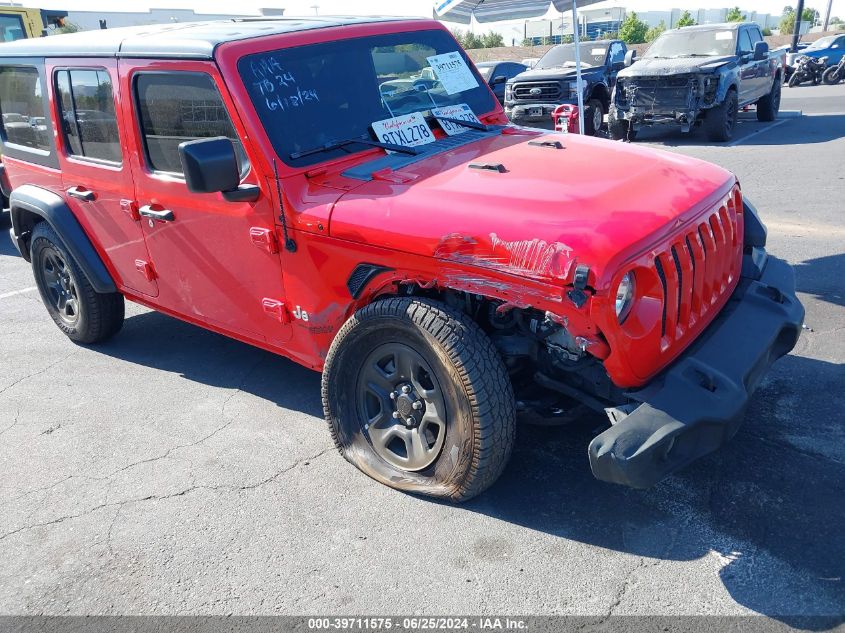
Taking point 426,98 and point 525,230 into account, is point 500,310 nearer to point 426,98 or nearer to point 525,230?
point 525,230

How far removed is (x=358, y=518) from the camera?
3.30m

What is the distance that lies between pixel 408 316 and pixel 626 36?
54.6m

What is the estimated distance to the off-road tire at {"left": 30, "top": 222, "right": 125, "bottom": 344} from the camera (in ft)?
16.5

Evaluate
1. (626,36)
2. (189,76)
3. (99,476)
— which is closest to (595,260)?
(189,76)

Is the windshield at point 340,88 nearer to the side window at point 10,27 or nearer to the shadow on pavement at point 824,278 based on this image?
the shadow on pavement at point 824,278

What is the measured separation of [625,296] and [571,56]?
43.9ft

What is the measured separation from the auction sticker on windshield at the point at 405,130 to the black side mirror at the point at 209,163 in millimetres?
829

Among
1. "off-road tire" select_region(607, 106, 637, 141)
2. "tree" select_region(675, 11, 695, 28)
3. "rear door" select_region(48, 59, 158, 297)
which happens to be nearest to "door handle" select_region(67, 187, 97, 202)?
"rear door" select_region(48, 59, 158, 297)

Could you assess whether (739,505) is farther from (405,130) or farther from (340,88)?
(340,88)

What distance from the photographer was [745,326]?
319cm

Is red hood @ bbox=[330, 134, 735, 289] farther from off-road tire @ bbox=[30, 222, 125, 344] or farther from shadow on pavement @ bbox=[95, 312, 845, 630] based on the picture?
off-road tire @ bbox=[30, 222, 125, 344]

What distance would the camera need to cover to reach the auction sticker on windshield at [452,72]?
4.38 metres

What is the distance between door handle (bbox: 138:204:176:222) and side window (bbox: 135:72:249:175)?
222 mm

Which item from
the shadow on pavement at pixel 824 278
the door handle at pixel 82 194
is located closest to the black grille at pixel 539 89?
the shadow on pavement at pixel 824 278
